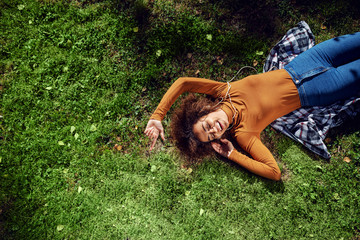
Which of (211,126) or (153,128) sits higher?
(211,126)

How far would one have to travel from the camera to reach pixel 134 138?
171 inches

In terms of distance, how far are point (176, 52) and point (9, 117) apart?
142 inches

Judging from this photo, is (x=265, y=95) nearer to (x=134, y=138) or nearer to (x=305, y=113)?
(x=305, y=113)

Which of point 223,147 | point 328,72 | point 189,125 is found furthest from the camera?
point 223,147

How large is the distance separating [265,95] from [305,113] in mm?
1024

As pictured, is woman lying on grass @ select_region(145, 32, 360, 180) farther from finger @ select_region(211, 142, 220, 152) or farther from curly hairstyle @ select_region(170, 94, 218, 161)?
finger @ select_region(211, 142, 220, 152)

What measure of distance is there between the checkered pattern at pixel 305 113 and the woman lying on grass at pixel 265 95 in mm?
245

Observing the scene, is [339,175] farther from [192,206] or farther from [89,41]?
[89,41]

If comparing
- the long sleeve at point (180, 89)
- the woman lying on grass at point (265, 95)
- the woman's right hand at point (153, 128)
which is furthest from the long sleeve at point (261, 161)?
the woman's right hand at point (153, 128)

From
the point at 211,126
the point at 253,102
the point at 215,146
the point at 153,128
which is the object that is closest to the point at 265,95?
the point at 253,102

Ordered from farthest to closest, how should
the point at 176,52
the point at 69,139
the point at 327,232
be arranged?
the point at 176,52 < the point at 69,139 < the point at 327,232

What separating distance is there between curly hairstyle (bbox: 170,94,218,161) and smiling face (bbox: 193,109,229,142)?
0.21 m

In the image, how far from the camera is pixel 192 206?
4078 millimetres

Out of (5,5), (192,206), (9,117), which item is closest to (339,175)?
(192,206)
